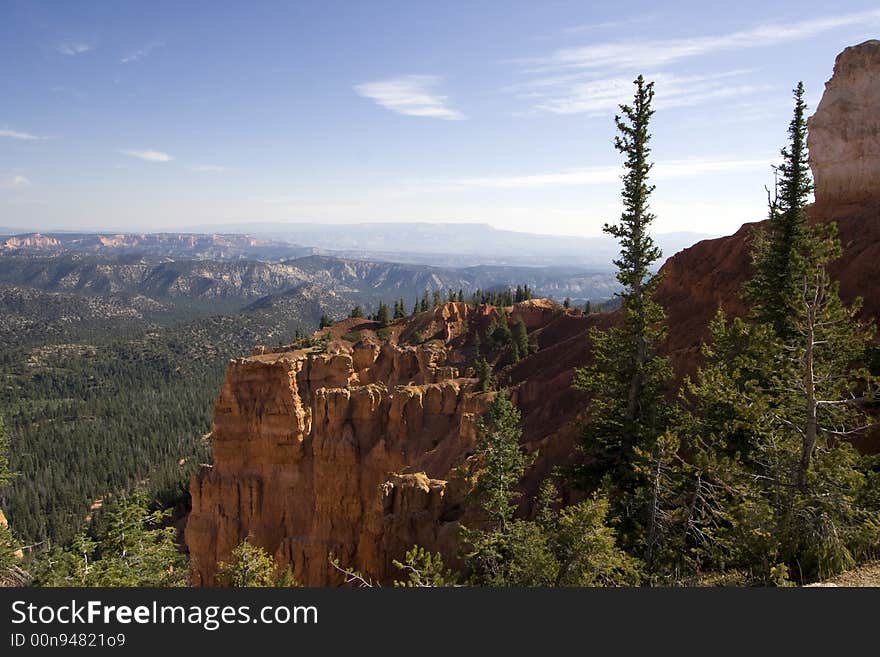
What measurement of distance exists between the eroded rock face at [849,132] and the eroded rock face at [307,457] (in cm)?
3101

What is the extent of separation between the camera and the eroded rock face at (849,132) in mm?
36688

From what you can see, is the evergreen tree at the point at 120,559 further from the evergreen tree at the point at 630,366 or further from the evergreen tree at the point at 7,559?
the evergreen tree at the point at 630,366

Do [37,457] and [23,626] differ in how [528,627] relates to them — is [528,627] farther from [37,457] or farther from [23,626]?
[37,457]

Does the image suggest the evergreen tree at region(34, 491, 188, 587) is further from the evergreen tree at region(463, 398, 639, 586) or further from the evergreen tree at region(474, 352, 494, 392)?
the evergreen tree at region(474, 352, 494, 392)

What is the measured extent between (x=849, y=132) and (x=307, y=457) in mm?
48183

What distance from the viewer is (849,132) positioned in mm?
37656

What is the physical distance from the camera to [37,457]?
4564 inches

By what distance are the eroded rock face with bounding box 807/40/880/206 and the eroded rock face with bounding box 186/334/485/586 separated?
3101 centimetres

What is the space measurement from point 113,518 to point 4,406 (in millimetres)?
194343

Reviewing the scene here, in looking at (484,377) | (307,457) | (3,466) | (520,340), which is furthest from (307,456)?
(520,340)

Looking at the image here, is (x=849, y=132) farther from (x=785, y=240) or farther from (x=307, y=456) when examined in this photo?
(x=307, y=456)

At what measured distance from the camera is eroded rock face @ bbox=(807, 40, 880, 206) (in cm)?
3669

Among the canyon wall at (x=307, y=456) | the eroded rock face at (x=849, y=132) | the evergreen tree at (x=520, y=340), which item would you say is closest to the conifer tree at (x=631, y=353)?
the canyon wall at (x=307, y=456)

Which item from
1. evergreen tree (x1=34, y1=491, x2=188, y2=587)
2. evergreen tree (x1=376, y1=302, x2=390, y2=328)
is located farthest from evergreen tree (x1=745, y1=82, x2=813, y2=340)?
evergreen tree (x1=376, y1=302, x2=390, y2=328)
